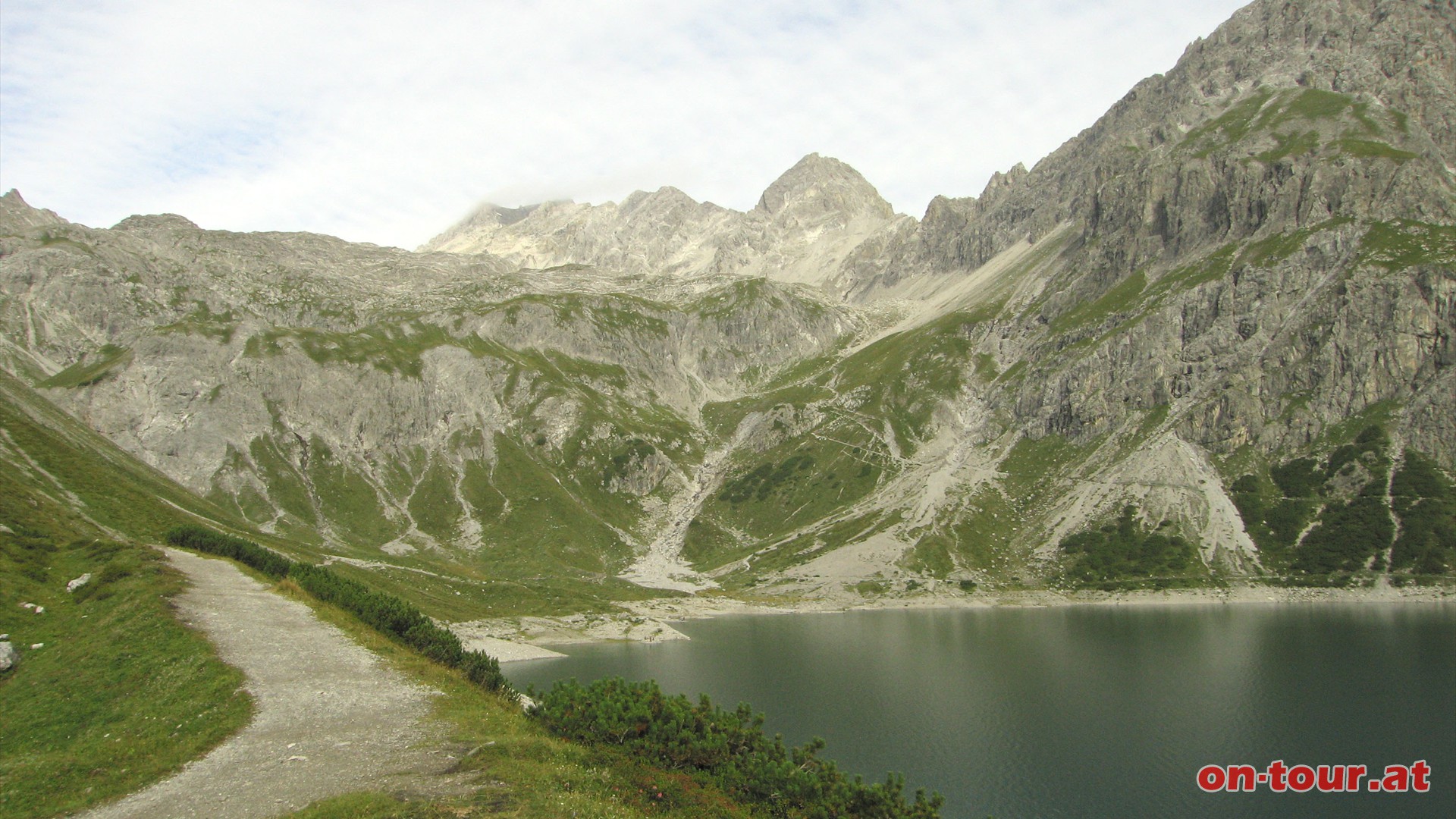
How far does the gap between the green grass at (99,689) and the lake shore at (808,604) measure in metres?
65.3

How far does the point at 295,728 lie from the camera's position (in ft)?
105

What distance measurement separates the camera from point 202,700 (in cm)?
3350

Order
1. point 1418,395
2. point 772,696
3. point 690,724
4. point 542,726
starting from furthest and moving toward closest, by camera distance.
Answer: point 1418,395 → point 772,696 → point 690,724 → point 542,726

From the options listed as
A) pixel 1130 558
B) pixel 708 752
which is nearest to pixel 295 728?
pixel 708 752

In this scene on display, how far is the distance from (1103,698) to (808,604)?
106m

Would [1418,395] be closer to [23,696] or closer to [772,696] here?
[772,696]

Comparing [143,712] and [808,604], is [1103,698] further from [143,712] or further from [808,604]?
[808,604]

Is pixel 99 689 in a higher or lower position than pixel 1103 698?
higher

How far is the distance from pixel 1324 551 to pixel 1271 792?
141166 mm

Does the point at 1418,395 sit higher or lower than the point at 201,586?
higher

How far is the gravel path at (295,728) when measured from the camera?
24844 mm

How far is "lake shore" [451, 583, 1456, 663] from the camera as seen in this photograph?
425 ft

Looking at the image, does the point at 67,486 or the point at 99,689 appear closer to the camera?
the point at 99,689

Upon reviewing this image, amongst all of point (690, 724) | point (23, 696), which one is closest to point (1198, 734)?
point (690, 724)
